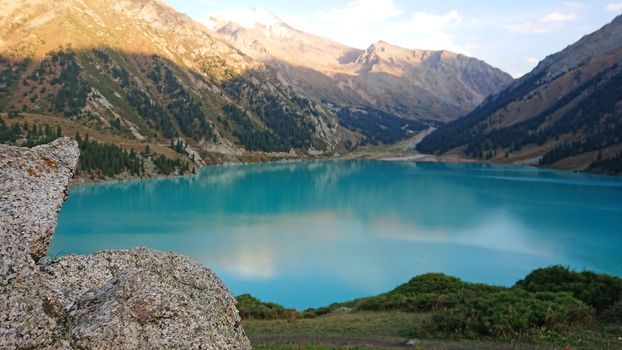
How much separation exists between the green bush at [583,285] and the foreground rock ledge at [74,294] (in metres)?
20.9

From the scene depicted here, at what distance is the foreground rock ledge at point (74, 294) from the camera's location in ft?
22.4

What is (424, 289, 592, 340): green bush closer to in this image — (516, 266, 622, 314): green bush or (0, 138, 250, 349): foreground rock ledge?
(516, 266, 622, 314): green bush

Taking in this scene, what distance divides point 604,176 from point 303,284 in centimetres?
16039

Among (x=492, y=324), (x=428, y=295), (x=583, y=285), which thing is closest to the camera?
(x=492, y=324)

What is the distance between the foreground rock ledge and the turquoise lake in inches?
1483

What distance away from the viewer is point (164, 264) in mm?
9734

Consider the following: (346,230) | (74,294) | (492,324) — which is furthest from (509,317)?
(346,230)

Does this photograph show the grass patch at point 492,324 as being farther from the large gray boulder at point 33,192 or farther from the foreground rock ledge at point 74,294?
the large gray boulder at point 33,192

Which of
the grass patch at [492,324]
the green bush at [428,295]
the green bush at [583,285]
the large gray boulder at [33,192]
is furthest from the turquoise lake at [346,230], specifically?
the large gray boulder at [33,192]

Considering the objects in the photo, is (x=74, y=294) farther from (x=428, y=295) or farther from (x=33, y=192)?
(x=428, y=295)

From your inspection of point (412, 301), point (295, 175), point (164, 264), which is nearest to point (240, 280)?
point (412, 301)

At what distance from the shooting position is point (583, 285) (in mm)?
24828

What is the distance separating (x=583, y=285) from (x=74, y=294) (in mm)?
25608

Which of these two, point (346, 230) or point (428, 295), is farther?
point (346, 230)
